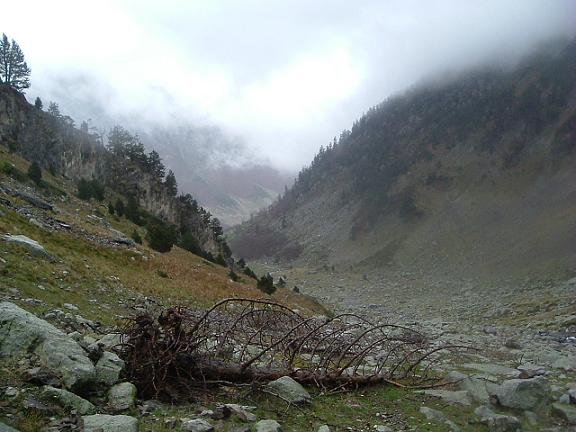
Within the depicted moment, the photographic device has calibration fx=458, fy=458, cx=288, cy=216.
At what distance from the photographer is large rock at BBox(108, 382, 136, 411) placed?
6.71 meters

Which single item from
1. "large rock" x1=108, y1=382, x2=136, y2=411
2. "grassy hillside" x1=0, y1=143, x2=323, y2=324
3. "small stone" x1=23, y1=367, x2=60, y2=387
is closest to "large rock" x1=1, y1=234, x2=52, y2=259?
"grassy hillside" x1=0, y1=143, x2=323, y2=324

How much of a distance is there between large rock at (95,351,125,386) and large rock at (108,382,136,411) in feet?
0.59

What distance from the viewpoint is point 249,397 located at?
323 inches

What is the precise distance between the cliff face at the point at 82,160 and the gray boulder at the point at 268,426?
6970 centimetres

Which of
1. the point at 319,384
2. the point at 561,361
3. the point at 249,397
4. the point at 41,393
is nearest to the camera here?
the point at 41,393

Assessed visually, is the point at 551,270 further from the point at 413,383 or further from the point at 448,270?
the point at 413,383

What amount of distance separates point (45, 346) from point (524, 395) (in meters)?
8.66

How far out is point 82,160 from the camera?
9356 cm

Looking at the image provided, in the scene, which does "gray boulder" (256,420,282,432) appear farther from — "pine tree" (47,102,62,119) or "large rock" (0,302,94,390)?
"pine tree" (47,102,62,119)

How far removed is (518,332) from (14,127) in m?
73.6

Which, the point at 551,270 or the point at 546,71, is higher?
the point at 546,71

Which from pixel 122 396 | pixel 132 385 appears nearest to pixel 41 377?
pixel 122 396

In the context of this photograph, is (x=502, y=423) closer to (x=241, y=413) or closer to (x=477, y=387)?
(x=477, y=387)

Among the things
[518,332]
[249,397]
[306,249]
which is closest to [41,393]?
[249,397]
